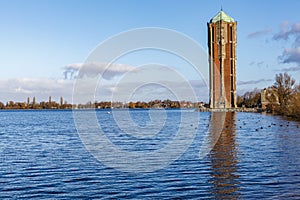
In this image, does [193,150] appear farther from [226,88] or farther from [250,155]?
[226,88]

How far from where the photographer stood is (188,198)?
14492 mm

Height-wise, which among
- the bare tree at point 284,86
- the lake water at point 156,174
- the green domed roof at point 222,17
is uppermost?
the green domed roof at point 222,17

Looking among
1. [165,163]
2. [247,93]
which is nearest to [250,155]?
[165,163]

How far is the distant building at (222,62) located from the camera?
146000mm

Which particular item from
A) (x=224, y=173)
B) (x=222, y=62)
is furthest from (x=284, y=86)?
(x=224, y=173)

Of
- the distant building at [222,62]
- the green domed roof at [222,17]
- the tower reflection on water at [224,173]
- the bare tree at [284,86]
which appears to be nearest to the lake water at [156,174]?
the tower reflection on water at [224,173]

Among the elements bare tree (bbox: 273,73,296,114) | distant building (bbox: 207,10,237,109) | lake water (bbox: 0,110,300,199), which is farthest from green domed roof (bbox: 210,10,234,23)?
lake water (bbox: 0,110,300,199)

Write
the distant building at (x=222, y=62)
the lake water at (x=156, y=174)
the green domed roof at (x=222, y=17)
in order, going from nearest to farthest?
the lake water at (x=156, y=174) < the distant building at (x=222, y=62) < the green domed roof at (x=222, y=17)

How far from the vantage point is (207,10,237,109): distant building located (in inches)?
5748

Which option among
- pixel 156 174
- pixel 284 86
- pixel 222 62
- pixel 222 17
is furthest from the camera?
pixel 222 17

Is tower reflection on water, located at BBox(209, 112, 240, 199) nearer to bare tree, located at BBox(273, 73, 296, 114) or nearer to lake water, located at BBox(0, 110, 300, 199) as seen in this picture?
lake water, located at BBox(0, 110, 300, 199)

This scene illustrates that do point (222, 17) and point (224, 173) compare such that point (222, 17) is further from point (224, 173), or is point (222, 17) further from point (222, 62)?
point (224, 173)

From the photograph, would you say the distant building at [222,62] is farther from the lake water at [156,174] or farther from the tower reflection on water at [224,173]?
the tower reflection on water at [224,173]

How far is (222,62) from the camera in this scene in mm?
148500
